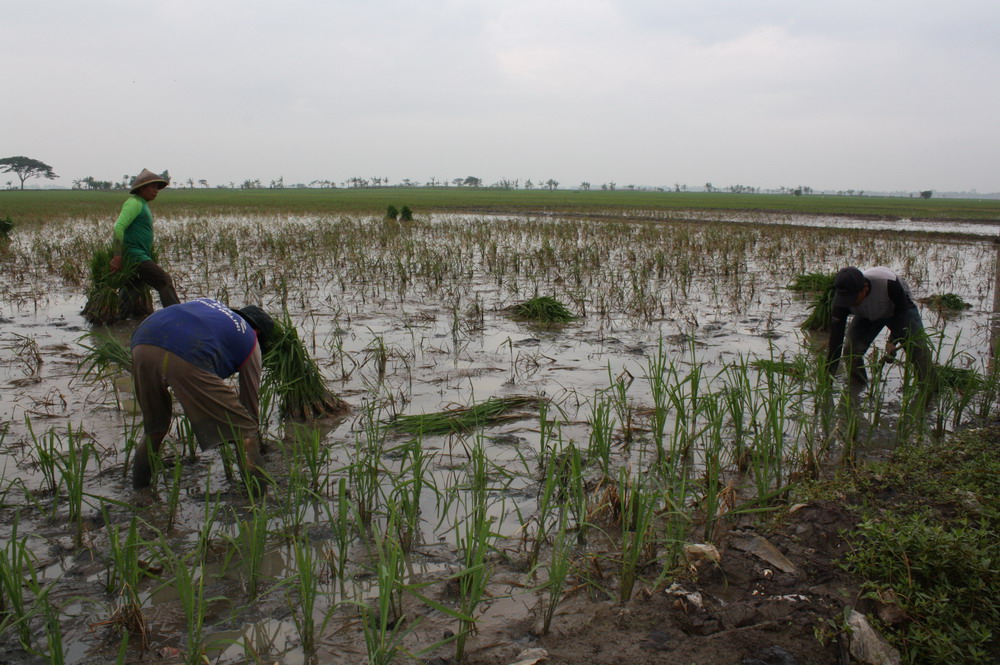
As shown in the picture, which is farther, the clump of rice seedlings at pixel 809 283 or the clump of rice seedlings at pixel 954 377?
the clump of rice seedlings at pixel 809 283

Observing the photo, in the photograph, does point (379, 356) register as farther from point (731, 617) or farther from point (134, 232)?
point (731, 617)

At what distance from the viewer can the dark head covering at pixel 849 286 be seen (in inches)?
159

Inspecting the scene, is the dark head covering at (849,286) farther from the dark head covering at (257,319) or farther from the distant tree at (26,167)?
the distant tree at (26,167)

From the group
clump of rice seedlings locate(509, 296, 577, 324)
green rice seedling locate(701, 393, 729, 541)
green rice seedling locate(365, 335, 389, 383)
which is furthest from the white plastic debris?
clump of rice seedlings locate(509, 296, 577, 324)

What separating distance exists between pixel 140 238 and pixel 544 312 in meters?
3.73

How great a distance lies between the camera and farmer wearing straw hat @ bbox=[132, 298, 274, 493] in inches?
110

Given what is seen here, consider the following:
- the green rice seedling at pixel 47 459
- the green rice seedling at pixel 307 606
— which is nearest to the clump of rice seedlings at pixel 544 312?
the green rice seedling at pixel 47 459

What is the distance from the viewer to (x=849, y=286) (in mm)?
4043

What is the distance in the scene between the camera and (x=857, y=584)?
2189mm

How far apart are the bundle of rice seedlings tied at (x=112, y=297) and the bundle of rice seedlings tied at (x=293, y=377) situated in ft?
10.4

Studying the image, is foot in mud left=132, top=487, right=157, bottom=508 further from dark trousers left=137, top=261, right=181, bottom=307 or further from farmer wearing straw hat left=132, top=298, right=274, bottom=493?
dark trousers left=137, top=261, right=181, bottom=307

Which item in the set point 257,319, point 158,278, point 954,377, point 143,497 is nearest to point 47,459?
point 143,497

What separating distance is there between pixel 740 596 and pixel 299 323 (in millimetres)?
5178

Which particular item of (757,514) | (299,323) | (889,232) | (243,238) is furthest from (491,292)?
(889,232)
